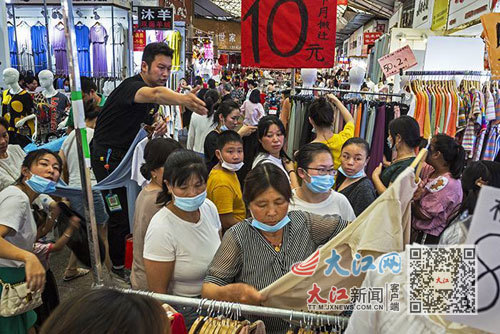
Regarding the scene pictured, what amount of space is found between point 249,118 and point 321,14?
4.25 meters

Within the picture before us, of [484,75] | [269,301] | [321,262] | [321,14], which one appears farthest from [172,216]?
[484,75]

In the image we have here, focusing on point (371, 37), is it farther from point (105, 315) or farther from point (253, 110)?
point (105, 315)

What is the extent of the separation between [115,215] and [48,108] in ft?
10.5

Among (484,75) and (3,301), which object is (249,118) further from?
(3,301)

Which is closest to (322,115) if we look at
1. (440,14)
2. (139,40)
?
(440,14)

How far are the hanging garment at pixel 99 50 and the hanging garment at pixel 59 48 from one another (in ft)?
2.41

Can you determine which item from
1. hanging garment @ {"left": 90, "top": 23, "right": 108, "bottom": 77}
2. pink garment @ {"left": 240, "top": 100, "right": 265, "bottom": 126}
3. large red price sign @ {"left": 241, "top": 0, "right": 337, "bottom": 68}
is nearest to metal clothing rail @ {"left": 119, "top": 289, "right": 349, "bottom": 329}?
large red price sign @ {"left": 241, "top": 0, "right": 337, "bottom": 68}

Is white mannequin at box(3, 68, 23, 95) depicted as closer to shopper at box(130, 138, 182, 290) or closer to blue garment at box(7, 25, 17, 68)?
shopper at box(130, 138, 182, 290)

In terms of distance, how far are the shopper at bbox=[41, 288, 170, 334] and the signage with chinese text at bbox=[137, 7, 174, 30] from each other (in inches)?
359

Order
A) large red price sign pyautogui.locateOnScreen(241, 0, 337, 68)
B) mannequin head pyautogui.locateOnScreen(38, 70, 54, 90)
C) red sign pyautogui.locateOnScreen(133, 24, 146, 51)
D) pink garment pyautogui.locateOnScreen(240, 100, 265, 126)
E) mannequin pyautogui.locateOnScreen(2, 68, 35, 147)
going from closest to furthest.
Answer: large red price sign pyautogui.locateOnScreen(241, 0, 337, 68) < mannequin pyautogui.locateOnScreen(2, 68, 35, 147) < mannequin head pyautogui.locateOnScreen(38, 70, 54, 90) < pink garment pyautogui.locateOnScreen(240, 100, 265, 126) < red sign pyautogui.locateOnScreen(133, 24, 146, 51)

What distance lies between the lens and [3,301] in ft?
7.34

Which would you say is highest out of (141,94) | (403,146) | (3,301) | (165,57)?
(165,57)

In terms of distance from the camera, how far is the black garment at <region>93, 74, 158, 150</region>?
3.19 metres

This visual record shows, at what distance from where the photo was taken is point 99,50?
31.8 feet
